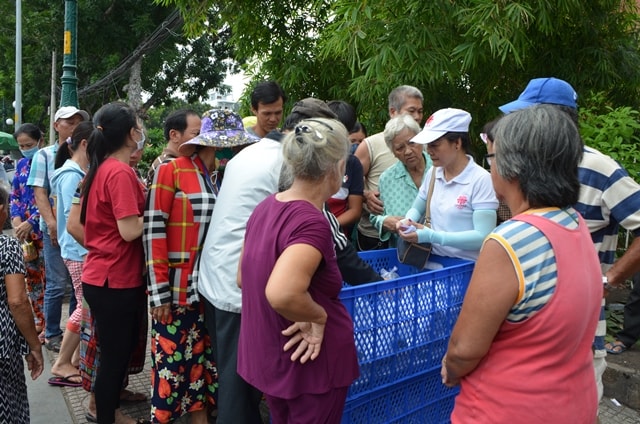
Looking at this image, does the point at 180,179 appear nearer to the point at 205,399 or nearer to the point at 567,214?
the point at 205,399

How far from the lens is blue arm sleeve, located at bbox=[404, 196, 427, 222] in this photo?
10.7 feet

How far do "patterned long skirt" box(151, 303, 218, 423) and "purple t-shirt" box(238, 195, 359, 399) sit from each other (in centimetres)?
102

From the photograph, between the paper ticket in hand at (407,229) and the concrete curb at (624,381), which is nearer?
the paper ticket in hand at (407,229)

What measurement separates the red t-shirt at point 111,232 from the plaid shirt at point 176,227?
5.3 inches

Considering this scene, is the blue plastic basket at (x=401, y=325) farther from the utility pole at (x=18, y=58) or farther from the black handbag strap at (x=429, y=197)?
the utility pole at (x=18, y=58)

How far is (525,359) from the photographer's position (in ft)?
5.20

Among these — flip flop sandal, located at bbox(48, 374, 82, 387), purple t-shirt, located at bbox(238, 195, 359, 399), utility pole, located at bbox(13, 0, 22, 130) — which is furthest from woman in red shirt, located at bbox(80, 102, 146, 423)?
utility pole, located at bbox(13, 0, 22, 130)

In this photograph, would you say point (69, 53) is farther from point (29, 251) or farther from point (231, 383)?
point (231, 383)

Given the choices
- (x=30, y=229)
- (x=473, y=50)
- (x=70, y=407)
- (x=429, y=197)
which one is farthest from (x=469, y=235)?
(x=30, y=229)

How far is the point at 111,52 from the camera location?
19266mm

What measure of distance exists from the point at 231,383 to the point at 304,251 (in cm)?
114

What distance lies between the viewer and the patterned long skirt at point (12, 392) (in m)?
2.51

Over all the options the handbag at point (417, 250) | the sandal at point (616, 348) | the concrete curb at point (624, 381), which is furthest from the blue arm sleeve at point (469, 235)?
the sandal at point (616, 348)

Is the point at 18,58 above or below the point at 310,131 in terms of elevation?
above
